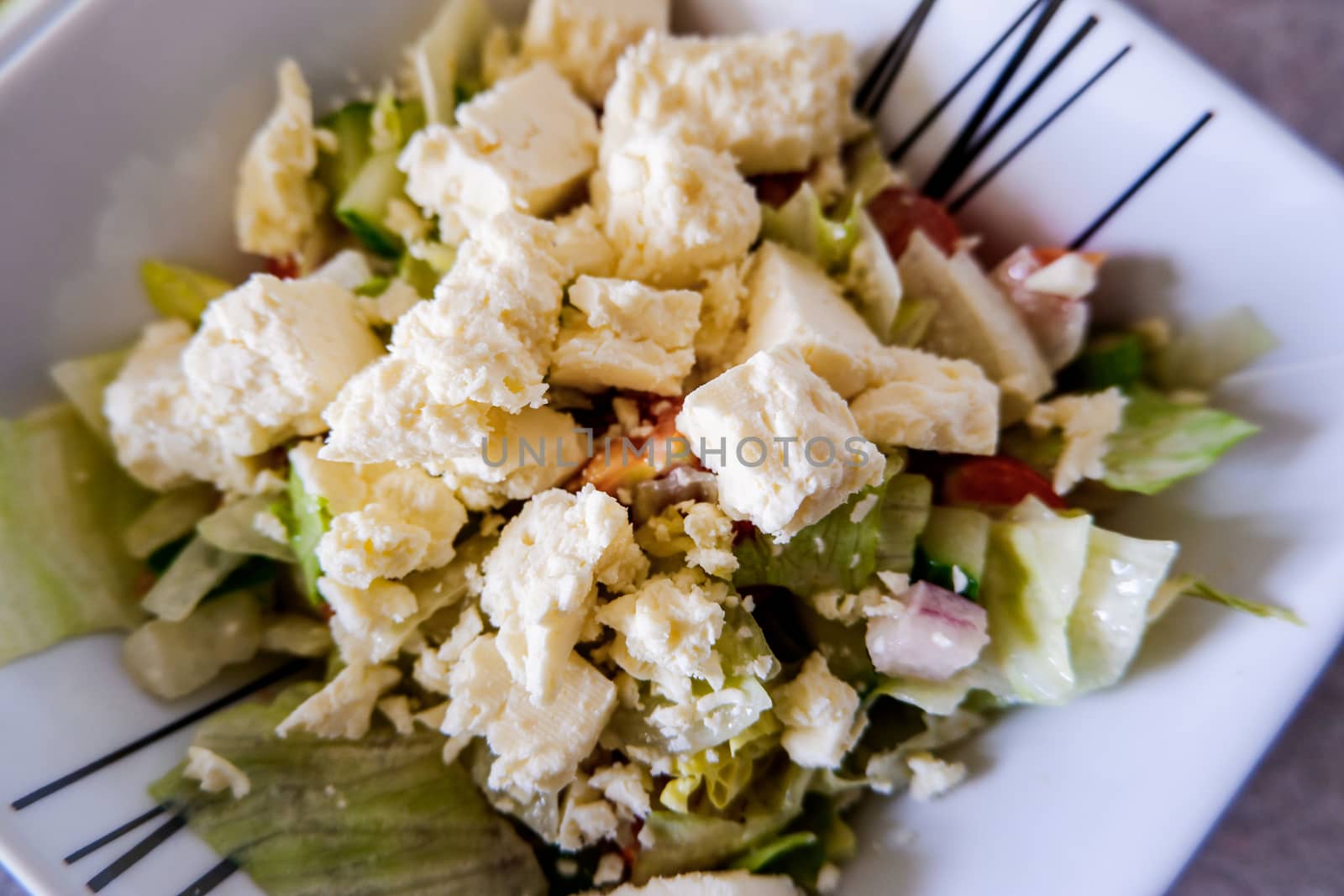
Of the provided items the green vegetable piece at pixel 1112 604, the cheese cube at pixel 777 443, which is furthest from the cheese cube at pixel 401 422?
the green vegetable piece at pixel 1112 604

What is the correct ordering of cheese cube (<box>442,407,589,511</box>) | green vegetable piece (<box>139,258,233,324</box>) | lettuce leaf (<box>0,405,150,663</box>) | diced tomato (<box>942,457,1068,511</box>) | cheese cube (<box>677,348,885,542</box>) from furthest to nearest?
green vegetable piece (<box>139,258,233,324</box>) → diced tomato (<box>942,457,1068,511</box>) → lettuce leaf (<box>0,405,150,663</box>) → cheese cube (<box>442,407,589,511</box>) → cheese cube (<box>677,348,885,542</box>)

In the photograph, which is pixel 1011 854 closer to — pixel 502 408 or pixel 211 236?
pixel 502 408

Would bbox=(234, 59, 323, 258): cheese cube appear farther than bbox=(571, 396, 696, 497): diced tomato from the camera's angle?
Yes

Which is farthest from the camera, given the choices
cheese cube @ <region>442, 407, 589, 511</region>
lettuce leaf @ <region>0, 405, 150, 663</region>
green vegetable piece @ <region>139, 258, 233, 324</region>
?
green vegetable piece @ <region>139, 258, 233, 324</region>

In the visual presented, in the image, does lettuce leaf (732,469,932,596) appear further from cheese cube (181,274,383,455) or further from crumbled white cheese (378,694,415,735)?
cheese cube (181,274,383,455)

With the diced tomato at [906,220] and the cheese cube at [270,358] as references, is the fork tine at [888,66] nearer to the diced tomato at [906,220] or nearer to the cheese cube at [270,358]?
the diced tomato at [906,220]

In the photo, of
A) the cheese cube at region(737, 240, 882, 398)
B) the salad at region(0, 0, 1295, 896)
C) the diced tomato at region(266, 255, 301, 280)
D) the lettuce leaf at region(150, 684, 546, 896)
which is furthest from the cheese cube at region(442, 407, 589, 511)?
the diced tomato at region(266, 255, 301, 280)

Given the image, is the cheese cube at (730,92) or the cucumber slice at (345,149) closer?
the cheese cube at (730,92)

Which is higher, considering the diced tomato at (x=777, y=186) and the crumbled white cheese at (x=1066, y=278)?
the crumbled white cheese at (x=1066, y=278)
